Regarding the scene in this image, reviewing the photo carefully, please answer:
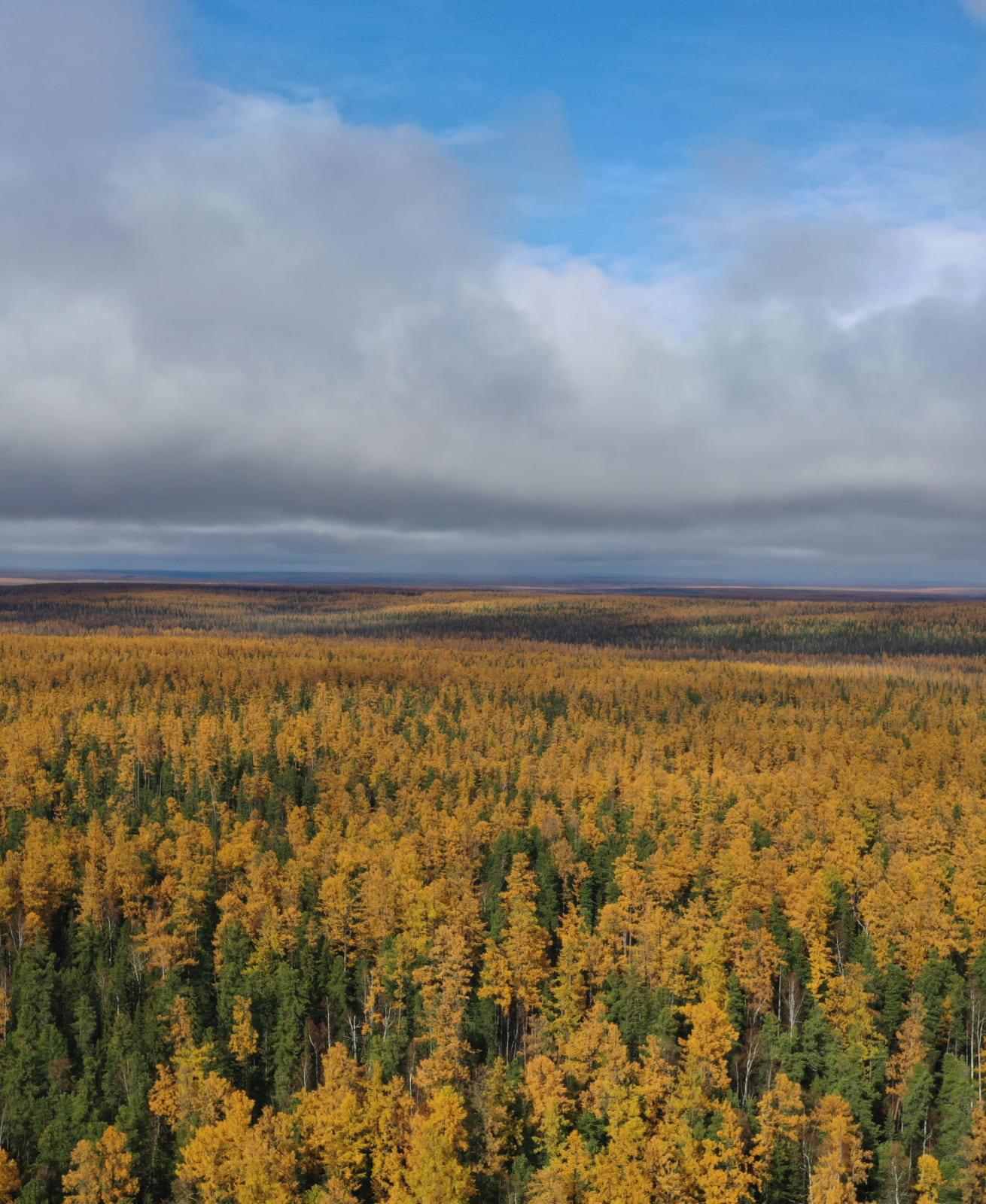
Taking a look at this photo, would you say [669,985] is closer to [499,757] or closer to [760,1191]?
[760,1191]

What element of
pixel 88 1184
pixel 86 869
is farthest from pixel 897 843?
pixel 86 869

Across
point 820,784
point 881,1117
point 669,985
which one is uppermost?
point 820,784

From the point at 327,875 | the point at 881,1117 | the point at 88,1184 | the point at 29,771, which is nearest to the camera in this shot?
the point at 88,1184

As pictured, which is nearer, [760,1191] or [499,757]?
[760,1191]

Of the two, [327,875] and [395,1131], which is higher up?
[327,875]

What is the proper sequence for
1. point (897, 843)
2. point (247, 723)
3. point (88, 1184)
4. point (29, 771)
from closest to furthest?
1. point (88, 1184)
2. point (897, 843)
3. point (29, 771)
4. point (247, 723)

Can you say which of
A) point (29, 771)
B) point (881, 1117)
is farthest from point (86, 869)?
point (881, 1117)

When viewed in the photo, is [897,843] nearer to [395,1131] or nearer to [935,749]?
[935,749]
